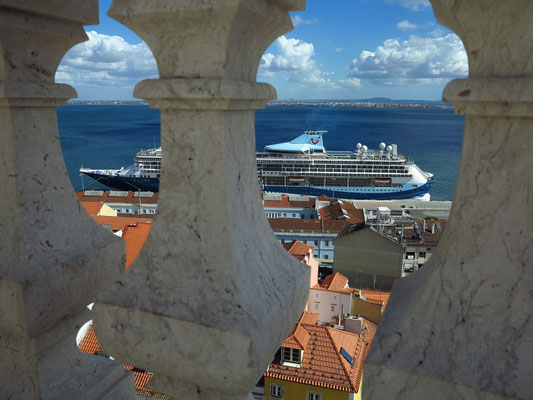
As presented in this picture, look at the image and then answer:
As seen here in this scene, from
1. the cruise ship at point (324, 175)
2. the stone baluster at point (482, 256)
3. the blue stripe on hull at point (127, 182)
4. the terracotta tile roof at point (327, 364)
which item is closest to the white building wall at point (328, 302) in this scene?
the terracotta tile roof at point (327, 364)

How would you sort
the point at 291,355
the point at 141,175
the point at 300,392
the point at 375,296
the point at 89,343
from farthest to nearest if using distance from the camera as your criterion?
the point at 141,175 → the point at 375,296 → the point at 291,355 → the point at 300,392 → the point at 89,343

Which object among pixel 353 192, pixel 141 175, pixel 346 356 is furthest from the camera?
pixel 141 175

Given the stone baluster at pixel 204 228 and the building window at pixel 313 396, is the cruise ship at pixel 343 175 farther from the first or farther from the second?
the stone baluster at pixel 204 228

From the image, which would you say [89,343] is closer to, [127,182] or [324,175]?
[324,175]

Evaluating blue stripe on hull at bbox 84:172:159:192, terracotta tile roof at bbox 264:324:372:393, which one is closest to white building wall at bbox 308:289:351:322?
terracotta tile roof at bbox 264:324:372:393

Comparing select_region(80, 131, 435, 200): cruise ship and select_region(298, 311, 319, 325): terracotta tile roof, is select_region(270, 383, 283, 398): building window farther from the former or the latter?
select_region(80, 131, 435, 200): cruise ship

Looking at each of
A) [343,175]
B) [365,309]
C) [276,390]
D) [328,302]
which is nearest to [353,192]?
[343,175]

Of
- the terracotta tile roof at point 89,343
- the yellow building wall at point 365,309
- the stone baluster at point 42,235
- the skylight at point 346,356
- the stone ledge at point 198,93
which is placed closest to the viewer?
the stone ledge at point 198,93
